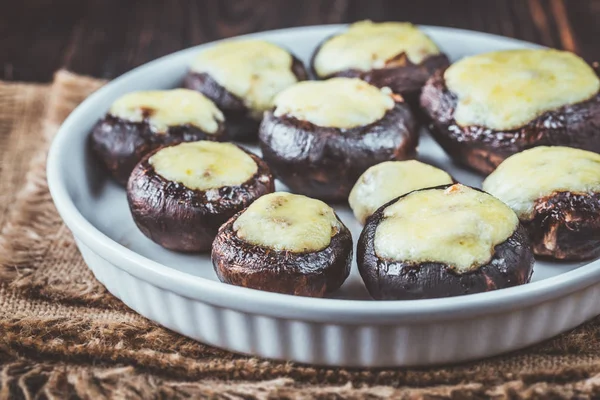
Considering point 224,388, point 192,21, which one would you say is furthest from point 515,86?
point 192,21

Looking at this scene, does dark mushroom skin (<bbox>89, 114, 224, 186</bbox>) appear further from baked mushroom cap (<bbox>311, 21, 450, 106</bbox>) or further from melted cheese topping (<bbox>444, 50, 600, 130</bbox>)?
melted cheese topping (<bbox>444, 50, 600, 130</bbox>)

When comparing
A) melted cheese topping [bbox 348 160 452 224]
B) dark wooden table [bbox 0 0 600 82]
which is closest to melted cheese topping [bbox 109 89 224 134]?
melted cheese topping [bbox 348 160 452 224]

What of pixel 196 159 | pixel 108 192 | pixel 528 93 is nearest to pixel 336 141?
pixel 196 159

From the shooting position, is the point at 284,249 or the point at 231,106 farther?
the point at 231,106

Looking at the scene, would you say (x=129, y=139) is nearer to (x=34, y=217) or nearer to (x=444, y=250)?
(x=34, y=217)

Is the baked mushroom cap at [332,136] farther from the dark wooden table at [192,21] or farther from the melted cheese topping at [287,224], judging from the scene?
the dark wooden table at [192,21]

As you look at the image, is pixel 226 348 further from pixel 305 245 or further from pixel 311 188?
pixel 311 188
